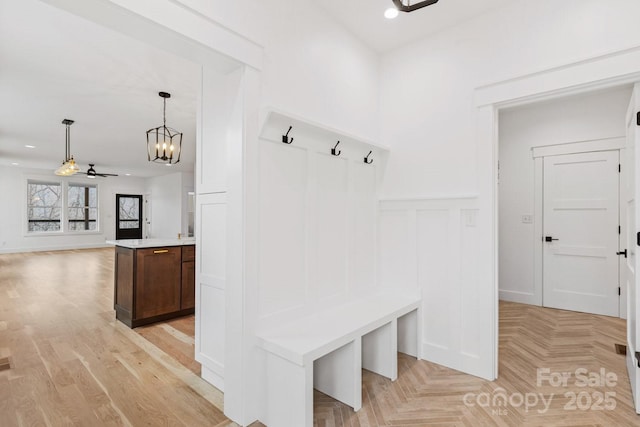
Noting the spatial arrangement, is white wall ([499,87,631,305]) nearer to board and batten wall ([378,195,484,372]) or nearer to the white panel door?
the white panel door

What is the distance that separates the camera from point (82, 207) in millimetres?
11617

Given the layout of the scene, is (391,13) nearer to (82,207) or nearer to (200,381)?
(200,381)

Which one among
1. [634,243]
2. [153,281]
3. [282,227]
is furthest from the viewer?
[153,281]

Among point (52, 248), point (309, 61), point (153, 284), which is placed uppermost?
point (309, 61)

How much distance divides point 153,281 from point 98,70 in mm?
2429

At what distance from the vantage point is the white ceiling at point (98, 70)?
8.54 feet

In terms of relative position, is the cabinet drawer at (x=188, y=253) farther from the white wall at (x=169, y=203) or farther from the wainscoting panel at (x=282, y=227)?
the white wall at (x=169, y=203)

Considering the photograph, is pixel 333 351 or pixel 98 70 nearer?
pixel 333 351

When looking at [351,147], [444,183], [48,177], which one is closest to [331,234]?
[351,147]

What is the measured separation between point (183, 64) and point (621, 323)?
18.7 ft

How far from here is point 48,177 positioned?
10758 millimetres

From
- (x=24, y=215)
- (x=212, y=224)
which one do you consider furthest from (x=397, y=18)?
(x=24, y=215)

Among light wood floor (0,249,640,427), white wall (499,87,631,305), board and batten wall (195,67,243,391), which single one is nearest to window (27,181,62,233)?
light wood floor (0,249,640,427)

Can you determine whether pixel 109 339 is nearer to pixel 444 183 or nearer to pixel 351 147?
pixel 351 147
